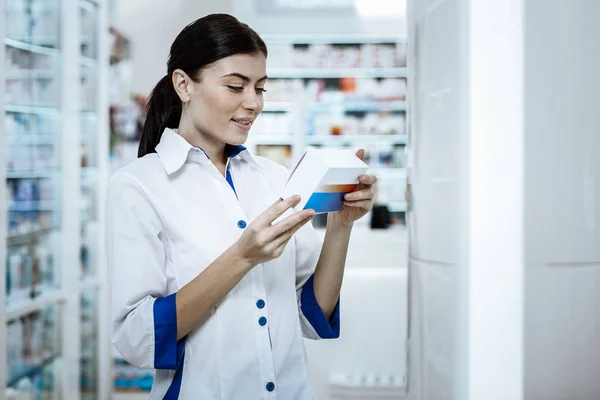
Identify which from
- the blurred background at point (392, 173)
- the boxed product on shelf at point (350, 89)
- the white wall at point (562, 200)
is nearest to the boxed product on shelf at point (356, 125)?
the blurred background at point (392, 173)

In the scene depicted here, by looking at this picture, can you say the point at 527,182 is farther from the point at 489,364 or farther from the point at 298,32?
the point at 298,32

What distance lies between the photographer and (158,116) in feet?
A: 4.66

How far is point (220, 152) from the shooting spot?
1378 millimetres

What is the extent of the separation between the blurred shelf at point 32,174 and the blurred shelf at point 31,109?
1.00 feet

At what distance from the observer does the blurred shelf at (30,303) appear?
10.0 feet

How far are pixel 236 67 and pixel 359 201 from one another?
34cm

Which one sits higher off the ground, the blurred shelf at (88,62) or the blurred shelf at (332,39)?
the blurred shelf at (332,39)

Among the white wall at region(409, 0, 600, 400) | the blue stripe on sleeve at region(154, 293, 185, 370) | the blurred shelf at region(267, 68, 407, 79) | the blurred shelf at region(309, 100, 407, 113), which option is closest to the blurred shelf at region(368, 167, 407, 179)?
the blurred shelf at region(309, 100, 407, 113)

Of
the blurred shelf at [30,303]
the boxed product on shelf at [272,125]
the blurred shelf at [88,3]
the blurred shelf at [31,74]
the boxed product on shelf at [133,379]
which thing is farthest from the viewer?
the boxed product on shelf at [272,125]

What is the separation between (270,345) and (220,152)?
0.42m

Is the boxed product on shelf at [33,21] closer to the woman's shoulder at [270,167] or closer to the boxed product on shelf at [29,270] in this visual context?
the boxed product on shelf at [29,270]

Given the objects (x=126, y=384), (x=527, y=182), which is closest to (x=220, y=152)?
(x=527, y=182)

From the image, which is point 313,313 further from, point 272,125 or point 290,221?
point 272,125

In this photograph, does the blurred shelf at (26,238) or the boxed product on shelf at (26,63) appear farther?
the blurred shelf at (26,238)
